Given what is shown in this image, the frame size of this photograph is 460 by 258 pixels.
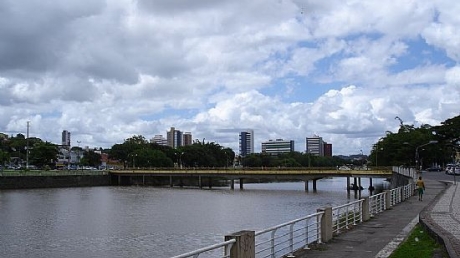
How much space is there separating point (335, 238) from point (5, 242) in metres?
21.4

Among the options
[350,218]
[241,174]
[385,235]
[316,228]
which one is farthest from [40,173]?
[316,228]

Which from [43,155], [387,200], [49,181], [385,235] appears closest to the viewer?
[385,235]

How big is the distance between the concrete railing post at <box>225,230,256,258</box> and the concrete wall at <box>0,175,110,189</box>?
9512cm

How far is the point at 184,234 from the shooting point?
36.4 meters

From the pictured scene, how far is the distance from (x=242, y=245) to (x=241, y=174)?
100m

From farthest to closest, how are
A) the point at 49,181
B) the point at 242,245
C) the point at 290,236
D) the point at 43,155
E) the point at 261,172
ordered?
the point at 43,155 < the point at 261,172 < the point at 49,181 < the point at 290,236 < the point at 242,245

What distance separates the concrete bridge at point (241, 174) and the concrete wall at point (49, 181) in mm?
9456

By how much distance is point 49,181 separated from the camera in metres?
108

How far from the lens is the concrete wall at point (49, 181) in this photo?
329ft

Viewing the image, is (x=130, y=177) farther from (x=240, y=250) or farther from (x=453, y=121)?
(x=240, y=250)

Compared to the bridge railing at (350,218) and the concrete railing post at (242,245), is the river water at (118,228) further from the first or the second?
the concrete railing post at (242,245)

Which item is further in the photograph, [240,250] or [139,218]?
[139,218]

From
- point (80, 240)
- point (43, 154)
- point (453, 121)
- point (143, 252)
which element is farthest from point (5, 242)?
point (43, 154)

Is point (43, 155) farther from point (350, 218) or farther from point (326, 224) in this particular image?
point (326, 224)
